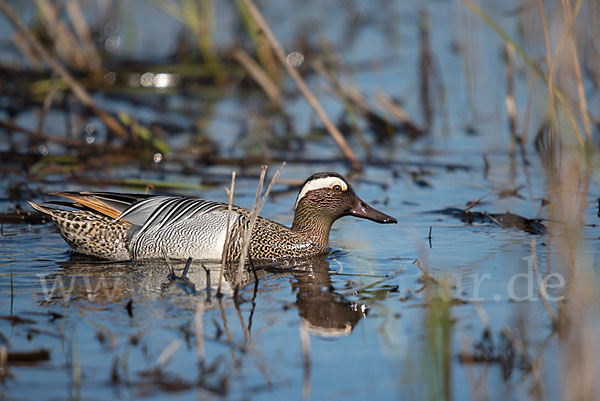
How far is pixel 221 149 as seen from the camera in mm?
10039

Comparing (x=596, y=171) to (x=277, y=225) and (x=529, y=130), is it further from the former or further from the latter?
(x=277, y=225)

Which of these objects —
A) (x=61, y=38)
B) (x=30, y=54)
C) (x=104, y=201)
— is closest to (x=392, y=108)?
(x=104, y=201)

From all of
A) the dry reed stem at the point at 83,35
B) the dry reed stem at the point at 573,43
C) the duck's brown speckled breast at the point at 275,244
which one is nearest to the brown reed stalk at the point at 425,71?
the dry reed stem at the point at 573,43

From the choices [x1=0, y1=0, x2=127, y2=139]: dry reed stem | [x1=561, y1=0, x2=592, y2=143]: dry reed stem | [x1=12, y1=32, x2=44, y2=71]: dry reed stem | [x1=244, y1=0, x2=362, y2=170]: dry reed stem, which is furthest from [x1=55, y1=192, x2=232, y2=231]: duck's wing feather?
[x1=12, y1=32, x2=44, y2=71]: dry reed stem

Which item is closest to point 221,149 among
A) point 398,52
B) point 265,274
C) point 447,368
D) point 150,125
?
point 150,125

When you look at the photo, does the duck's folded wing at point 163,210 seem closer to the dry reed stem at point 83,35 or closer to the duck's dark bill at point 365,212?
the duck's dark bill at point 365,212

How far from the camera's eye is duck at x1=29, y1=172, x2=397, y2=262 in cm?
662

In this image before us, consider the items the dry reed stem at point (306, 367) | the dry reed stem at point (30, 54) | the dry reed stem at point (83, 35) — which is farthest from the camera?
the dry reed stem at point (83, 35)

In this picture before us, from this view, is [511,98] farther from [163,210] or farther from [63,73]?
[63,73]

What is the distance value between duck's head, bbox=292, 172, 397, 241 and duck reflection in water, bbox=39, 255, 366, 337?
0.33 meters

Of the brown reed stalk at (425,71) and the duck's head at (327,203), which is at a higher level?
the brown reed stalk at (425,71)

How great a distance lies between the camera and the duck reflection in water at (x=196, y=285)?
527 cm

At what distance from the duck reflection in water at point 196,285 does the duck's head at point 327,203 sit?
1.09 ft

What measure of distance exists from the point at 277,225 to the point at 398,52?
7820 millimetres
